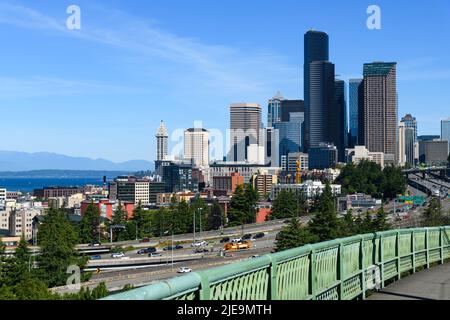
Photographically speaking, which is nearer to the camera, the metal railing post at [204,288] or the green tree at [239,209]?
the metal railing post at [204,288]

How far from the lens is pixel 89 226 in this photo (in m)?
85.0

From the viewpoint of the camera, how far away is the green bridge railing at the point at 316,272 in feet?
14.1

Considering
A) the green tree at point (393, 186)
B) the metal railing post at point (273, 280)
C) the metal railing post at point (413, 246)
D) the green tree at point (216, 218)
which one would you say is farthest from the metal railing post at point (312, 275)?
the green tree at point (393, 186)

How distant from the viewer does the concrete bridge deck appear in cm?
793

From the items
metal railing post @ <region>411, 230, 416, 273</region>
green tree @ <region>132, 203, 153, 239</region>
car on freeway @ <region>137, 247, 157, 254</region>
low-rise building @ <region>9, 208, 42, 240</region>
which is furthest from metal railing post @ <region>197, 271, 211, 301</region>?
low-rise building @ <region>9, 208, 42, 240</region>

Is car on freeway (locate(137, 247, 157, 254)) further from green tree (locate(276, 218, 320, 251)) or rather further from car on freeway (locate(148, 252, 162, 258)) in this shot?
green tree (locate(276, 218, 320, 251))

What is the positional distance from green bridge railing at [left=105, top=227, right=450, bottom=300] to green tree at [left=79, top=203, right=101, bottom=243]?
75.8 metres

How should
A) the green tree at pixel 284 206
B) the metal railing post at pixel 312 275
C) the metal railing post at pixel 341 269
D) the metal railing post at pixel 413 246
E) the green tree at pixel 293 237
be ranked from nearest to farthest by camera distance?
1. the metal railing post at pixel 312 275
2. the metal railing post at pixel 341 269
3. the metal railing post at pixel 413 246
4. the green tree at pixel 293 237
5. the green tree at pixel 284 206

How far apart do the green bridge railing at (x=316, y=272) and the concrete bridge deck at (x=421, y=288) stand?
0.53ft

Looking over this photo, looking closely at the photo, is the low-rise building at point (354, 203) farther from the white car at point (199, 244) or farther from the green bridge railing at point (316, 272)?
the green bridge railing at point (316, 272)

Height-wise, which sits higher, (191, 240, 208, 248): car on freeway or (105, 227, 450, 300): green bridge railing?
(105, 227, 450, 300): green bridge railing

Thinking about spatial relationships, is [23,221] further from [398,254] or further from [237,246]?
[398,254]
